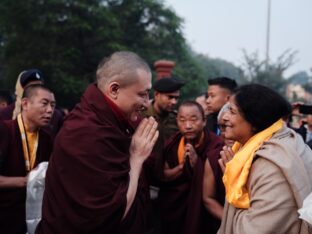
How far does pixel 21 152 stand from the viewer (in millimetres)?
3016

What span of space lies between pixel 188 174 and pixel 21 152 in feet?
4.20

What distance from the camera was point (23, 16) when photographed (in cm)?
2017

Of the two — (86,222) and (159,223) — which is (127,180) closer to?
(86,222)

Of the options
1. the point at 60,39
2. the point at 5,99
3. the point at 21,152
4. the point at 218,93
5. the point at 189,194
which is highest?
the point at 60,39

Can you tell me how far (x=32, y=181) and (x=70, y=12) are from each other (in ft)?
60.2

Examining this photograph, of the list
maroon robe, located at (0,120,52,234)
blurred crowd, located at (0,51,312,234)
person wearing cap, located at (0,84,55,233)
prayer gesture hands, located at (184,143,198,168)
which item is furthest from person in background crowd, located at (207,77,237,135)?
maroon robe, located at (0,120,52,234)

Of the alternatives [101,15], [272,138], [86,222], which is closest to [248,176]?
[272,138]

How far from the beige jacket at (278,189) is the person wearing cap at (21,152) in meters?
1.69

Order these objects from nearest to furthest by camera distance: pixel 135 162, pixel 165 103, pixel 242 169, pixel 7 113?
pixel 242 169 < pixel 135 162 < pixel 165 103 < pixel 7 113

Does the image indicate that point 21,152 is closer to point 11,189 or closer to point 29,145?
point 29,145

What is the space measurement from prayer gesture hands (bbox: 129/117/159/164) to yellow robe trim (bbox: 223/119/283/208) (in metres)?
0.42

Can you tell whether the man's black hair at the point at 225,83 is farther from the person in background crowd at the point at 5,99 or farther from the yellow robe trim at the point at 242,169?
the person in background crowd at the point at 5,99

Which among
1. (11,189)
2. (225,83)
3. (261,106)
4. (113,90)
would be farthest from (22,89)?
(261,106)

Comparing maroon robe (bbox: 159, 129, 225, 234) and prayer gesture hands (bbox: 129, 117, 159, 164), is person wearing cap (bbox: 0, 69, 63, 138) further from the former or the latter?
prayer gesture hands (bbox: 129, 117, 159, 164)
